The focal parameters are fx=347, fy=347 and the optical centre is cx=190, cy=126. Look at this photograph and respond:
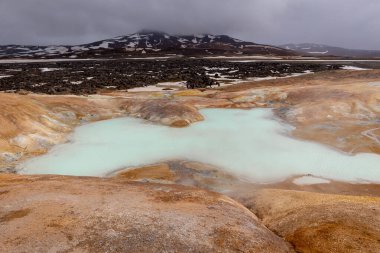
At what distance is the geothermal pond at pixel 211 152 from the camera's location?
18.3 m

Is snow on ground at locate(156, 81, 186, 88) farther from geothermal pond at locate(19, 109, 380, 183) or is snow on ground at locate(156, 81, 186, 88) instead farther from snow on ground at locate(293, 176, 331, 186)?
snow on ground at locate(293, 176, 331, 186)

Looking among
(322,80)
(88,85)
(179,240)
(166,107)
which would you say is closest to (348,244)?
(179,240)

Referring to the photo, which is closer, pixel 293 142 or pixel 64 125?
pixel 293 142

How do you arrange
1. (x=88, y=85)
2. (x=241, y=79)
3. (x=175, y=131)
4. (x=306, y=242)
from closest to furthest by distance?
1. (x=306, y=242)
2. (x=175, y=131)
3. (x=88, y=85)
4. (x=241, y=79)

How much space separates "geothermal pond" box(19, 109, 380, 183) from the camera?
18.3 m

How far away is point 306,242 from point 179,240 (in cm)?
349

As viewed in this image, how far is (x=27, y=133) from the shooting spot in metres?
21.8

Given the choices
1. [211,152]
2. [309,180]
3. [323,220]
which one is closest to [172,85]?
[211,152]

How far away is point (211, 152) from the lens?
21078 mm

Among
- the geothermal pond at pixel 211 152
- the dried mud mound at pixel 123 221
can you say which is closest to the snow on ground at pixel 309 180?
the geothermal pond at pixel 211 152

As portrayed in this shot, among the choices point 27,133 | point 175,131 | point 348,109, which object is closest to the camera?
point 27,133

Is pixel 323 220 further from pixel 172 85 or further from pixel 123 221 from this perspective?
pixel 172 85

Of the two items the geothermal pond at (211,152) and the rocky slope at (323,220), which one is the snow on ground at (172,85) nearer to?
the geothermal pond at (211,152)

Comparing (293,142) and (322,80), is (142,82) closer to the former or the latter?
(322,80)
